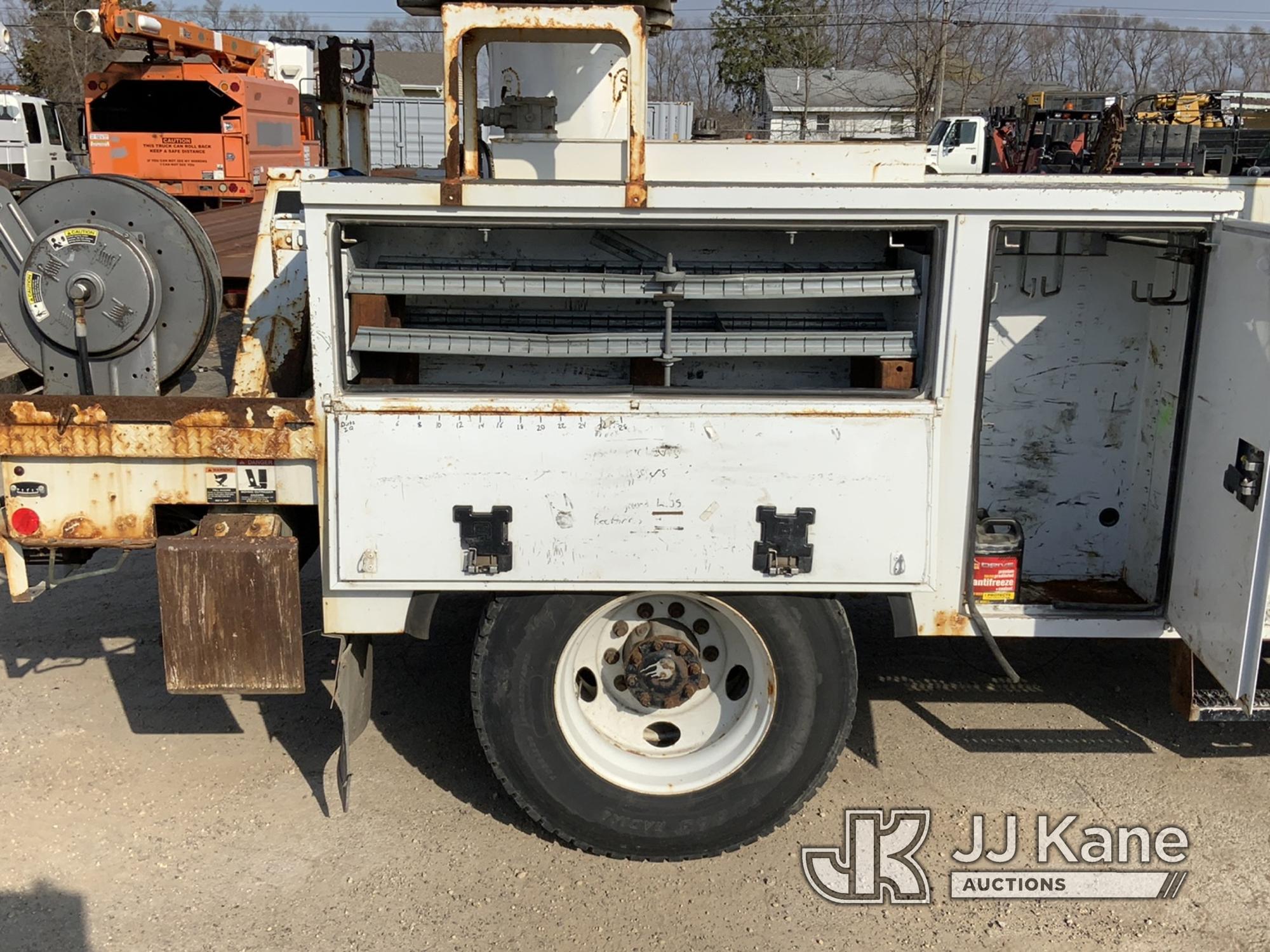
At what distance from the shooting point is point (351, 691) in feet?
Result: 12.3

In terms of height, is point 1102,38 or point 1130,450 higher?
point 1102,38

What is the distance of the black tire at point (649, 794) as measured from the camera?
3635 millimetres

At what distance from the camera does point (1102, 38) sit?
61.7 meters

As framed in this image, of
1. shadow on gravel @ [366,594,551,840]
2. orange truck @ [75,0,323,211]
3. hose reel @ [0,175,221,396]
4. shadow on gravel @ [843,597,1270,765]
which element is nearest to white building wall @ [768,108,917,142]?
orange truck @ [75,0,323,211]

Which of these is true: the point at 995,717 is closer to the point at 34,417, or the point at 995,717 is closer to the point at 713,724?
the point at 713,724

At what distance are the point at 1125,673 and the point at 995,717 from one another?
74 cm

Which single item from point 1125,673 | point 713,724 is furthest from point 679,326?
point 1125,673

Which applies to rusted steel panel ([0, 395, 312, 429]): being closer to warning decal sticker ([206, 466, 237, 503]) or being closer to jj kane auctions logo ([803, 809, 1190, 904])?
warning decal sticker ([206, 466, 237, 503])

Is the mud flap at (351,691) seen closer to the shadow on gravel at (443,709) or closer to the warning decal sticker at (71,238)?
the shadow on gravel at (443,709)

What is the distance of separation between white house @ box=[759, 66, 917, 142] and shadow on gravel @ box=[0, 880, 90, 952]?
39.1 metres

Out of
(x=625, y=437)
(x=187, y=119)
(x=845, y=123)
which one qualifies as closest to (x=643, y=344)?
(x=625, y=437)

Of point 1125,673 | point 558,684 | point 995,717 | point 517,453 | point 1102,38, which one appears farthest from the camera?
point 1102,38

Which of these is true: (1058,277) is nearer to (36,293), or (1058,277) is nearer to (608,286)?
(608,286)

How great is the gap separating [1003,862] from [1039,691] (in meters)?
1.22
